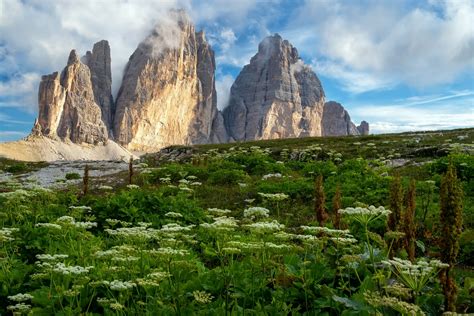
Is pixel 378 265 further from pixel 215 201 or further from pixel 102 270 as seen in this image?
pixel 215 201

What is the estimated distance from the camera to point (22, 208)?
1252cm

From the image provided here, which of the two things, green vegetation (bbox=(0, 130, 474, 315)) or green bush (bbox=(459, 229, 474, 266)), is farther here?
green bush (bbox=(459, 229, 474, 266))

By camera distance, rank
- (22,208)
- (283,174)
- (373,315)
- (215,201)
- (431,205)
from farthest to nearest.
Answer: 1. (283,174)
2. (215,201)
3. (431,205)
4. (22,208)
5. (373,315)

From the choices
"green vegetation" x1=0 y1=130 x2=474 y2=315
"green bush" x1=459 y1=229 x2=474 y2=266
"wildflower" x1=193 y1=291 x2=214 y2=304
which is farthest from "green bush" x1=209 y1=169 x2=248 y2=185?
"wildflower" x1=193 y1=291 x2=214 y2=304

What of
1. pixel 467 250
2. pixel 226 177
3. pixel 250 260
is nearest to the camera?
pixel 250 260

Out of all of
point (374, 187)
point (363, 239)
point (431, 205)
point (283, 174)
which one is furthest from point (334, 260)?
point (283, 174)

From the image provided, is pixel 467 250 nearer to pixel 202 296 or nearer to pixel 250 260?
pixel 250 260

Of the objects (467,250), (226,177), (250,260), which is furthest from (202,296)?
(226,177)

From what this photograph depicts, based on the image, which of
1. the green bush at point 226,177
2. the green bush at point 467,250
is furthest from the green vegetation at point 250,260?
the green bush at point 226,177

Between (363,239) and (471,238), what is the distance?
275 centimetres

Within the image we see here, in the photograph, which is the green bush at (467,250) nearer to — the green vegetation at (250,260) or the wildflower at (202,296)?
the green vegetation at (250,260)

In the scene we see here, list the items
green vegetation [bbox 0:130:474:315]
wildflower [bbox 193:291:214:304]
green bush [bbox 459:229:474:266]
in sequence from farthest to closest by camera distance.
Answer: green bush [bbox 459:229:474:266]
wildflower [bbox 193:291:214:304]
green vegetation [bbox 0:130:474:315]

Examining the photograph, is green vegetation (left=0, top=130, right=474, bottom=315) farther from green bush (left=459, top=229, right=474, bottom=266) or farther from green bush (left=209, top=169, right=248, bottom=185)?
green bush (left=209, top=169, right=248, bottom=185)

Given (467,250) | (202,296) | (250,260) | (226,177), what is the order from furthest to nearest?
(226,177) → (467,250) → (250,260) → (202,296)
